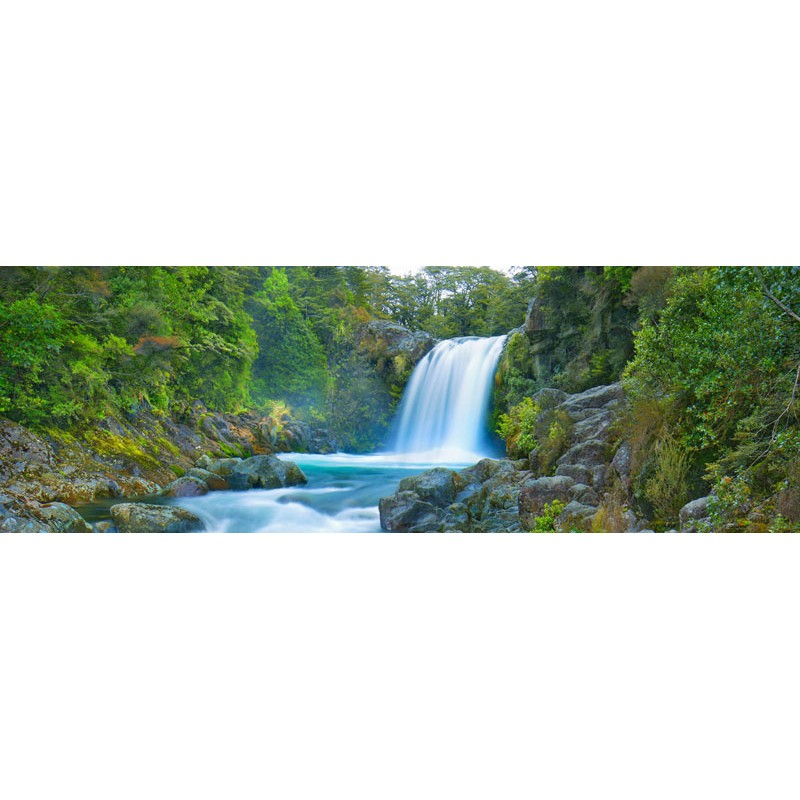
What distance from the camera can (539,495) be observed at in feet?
18.4

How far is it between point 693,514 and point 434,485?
75.6 inches

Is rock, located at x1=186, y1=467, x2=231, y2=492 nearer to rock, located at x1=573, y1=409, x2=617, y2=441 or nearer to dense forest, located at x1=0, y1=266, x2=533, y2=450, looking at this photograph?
dense forest, located at x1=0, y1=266, x2=533, y2=450

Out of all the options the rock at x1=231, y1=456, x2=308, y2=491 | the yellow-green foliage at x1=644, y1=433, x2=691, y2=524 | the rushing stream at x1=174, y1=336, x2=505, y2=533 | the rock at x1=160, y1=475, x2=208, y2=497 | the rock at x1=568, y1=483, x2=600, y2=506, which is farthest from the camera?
the rock at x1=231, y1=456, x2=308, y2=491

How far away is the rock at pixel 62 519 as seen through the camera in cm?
550

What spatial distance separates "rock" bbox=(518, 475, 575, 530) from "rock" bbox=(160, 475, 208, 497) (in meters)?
2.50

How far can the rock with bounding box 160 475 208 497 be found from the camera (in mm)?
5754

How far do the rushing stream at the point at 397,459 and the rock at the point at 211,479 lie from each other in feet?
0.19

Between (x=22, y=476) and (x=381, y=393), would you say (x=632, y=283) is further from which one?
(x=22, y=476)

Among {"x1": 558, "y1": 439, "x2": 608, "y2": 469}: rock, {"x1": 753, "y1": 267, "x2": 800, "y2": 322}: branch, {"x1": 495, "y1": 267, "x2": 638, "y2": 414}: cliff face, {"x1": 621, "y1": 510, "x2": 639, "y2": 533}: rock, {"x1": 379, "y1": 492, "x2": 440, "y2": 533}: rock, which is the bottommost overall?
{"x1": 379, "y1": 492, "x2": 440, "y2": 533}: rock

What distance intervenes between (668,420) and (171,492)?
389 centimetres

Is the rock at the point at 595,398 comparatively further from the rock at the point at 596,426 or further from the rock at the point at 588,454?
the rock at the point at 588,454

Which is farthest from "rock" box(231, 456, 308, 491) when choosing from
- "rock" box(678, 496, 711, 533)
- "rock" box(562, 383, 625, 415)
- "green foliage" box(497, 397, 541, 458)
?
"rock" box(678, 496, 711, 533)
